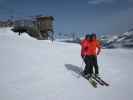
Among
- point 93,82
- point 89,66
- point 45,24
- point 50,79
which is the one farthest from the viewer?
point 45,24

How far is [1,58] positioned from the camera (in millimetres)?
10297

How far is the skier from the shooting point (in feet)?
33.1

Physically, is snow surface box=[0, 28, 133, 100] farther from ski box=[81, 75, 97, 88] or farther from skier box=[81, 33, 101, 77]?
skier box=[81, 33, 101, 77]

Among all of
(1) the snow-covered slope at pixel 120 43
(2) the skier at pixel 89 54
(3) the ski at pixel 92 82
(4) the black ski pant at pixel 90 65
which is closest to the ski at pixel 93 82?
(3) the ski at pixel 92 82

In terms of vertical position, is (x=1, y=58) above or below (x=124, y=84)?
above

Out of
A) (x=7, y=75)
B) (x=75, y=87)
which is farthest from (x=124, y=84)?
(x=7, y=75)

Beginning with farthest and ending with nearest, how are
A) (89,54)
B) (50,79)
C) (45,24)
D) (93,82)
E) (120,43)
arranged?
(120,43) → (45,24) → (89,54) → (93,82) → (50,79)

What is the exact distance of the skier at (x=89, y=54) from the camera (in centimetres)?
1009

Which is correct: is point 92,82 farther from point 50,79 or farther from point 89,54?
point 50,79

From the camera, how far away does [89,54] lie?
10.3 metres

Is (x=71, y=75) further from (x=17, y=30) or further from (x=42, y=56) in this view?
(x=17, y=30)

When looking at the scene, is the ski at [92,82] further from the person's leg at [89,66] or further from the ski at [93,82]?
the person's leg at [89,66]

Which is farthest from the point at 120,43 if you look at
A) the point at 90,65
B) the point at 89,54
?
the point at 90,65

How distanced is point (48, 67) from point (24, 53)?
6.94ft
